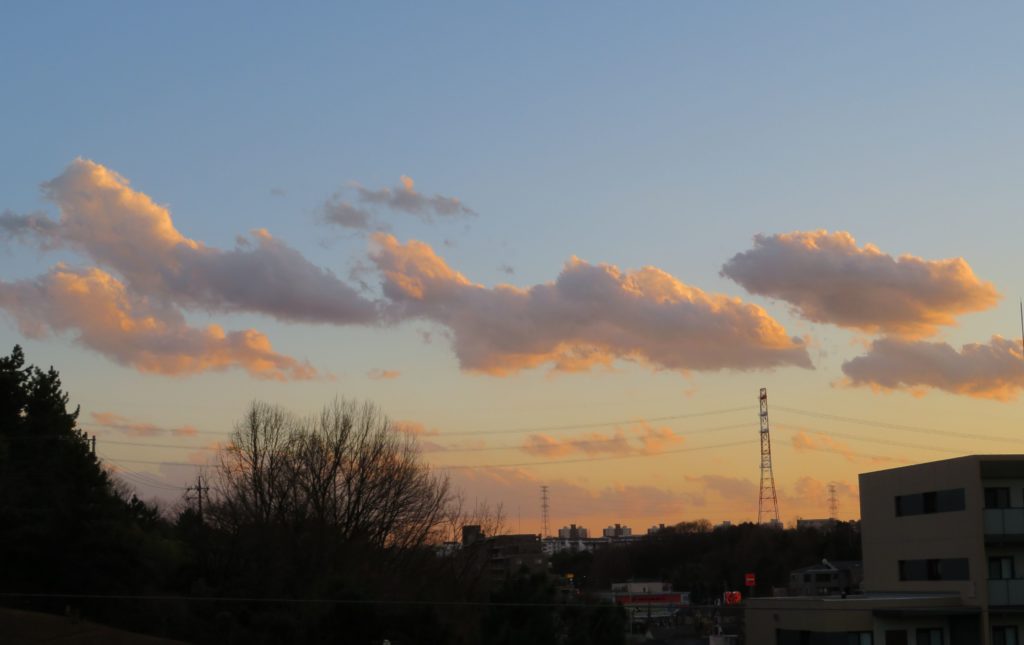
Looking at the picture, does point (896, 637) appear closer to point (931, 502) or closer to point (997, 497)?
point (931, 502)

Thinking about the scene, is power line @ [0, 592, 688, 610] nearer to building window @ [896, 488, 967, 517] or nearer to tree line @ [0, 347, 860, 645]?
tree line @ [0, 347, 860, 645]

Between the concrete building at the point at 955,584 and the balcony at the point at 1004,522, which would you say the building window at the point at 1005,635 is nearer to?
the concrete building at the point at 955,584

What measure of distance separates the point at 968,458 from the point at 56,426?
46.4 m

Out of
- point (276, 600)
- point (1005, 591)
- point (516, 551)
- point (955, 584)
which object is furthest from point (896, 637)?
point (516, 551)

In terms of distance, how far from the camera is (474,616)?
159 ft

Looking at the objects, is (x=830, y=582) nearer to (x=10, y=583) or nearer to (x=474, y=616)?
(x=474, y=616)

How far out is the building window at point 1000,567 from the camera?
1699 inches

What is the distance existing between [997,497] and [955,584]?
158 inches

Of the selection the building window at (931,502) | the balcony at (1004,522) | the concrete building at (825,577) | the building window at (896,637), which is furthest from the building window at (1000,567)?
the concrete building at (825,577)

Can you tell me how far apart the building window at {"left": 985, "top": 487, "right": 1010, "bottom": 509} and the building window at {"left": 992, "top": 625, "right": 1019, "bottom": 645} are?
4.94 meters

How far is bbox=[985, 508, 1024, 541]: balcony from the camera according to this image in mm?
42312

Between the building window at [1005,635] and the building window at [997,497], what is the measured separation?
4.94m

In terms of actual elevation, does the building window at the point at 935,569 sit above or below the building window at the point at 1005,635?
above

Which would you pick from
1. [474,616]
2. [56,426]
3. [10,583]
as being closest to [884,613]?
[474,616]
